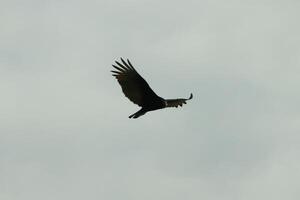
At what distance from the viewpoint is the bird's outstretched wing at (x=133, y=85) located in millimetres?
57562

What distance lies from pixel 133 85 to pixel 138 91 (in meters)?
0.47

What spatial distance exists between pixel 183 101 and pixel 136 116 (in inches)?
110

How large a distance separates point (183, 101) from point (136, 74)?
3.24 metres

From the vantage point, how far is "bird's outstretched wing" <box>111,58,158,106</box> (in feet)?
189

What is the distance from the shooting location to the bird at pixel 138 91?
57594 millimetres

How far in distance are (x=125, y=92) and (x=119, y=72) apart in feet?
3.73

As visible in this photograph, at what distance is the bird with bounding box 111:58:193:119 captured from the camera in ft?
189

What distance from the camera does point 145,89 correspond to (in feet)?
191

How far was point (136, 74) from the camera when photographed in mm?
57562

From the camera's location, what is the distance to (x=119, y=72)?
57.7 m

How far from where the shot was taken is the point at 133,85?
190 feet

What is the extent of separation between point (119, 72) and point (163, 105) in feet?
9.89

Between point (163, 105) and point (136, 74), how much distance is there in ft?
8.31

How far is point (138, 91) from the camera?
2297 inches
